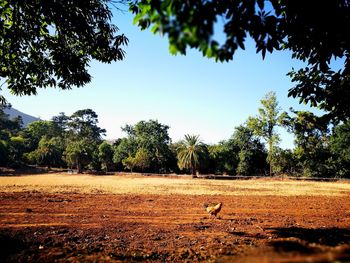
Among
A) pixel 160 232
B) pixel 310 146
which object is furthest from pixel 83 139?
pixel 160 232

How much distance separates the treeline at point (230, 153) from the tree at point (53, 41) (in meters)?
31.3

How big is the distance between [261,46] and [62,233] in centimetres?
809

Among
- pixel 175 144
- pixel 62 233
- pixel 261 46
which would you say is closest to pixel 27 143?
pixel 175 144

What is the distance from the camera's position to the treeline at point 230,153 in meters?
47.8

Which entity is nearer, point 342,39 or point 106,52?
point 342,39

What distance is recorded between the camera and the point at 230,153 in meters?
59.5

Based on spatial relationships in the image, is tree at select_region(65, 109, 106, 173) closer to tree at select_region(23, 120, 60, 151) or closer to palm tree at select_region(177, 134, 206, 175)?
tree at select_region(23, 120, 60, 151)

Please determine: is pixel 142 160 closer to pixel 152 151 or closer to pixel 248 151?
pixel 152 151

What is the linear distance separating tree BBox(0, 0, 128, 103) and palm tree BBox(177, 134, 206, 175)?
49172 millimetres

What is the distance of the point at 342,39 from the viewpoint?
472 cm

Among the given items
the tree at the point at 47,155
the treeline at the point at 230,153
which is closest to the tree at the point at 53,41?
the treeline at the point at 230,153

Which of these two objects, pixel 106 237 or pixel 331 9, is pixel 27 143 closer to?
pixel 106 237

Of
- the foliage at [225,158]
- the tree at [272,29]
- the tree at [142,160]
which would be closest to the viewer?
the tree at [272,29]

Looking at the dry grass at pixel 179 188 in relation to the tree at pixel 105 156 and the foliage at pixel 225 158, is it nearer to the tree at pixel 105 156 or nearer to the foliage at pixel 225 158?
the foliage at pixel 225 158
